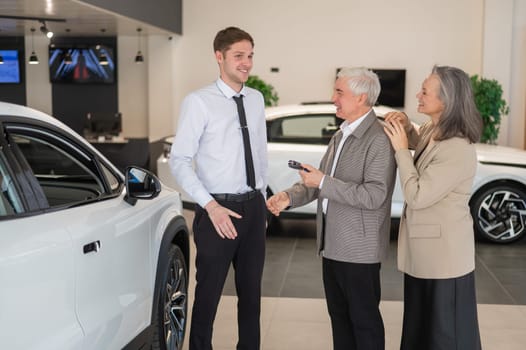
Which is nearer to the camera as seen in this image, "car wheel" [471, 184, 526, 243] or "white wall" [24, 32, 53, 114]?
"car wheel" [471, 184, 526, 243]

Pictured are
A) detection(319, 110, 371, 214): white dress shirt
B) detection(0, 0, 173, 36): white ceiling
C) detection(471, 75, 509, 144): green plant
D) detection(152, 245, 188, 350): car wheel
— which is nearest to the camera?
detection(319, 110, 371, 214): white dress shirt

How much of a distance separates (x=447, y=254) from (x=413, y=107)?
11.6 metres

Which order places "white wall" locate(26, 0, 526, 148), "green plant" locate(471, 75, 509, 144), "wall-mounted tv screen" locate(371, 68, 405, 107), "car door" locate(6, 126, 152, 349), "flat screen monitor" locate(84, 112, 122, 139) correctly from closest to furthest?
"car door" locate(6, 126, 152, 349), "green plant" locate(471, 75, 509, 144), "white wall" locate(26, 0, 526, 148), "wall-mounted tv screen" locate(371, 68, 405, 107), "flat screen monitor" locate(84, 112, 122, 139)

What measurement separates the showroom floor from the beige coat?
4.84 ft

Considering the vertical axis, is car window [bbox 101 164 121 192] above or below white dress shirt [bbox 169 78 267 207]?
below

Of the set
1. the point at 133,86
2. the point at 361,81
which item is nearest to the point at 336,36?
the point at 133,86

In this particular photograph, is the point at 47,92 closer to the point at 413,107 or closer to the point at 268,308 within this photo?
the point at 413,107

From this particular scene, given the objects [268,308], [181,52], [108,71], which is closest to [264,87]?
[181,52]

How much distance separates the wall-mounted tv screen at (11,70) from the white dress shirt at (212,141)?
1429 centimetres

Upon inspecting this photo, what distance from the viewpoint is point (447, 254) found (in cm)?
312

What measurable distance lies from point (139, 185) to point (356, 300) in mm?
1074

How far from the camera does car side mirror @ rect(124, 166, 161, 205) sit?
3.21 m

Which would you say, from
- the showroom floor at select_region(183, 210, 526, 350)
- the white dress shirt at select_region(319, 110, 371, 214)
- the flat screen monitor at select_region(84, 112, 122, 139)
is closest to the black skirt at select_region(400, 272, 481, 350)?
the white dress shirt at select_region(319, 110, 371, 214)

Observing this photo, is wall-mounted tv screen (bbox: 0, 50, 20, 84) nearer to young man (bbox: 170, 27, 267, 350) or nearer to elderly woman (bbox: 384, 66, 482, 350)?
young man (bbox: 170, 27, 267, 350)
